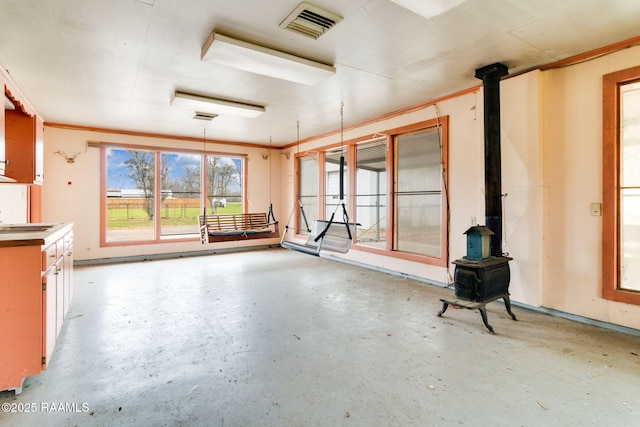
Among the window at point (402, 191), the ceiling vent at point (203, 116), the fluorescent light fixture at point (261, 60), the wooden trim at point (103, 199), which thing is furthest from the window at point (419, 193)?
the wooden trim at point (103, 199)

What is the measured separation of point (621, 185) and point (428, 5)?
257 centimetres

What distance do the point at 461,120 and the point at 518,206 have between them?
1436 millimetres

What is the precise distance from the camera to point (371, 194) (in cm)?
633

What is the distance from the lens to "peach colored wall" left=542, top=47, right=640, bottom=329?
3115mm

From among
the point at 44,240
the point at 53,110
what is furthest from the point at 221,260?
the point at 44,240

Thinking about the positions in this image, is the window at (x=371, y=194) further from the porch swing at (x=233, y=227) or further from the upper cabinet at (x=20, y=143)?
the upper cabinet at (x=20, y=143)

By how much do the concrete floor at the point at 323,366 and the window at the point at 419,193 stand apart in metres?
1.12

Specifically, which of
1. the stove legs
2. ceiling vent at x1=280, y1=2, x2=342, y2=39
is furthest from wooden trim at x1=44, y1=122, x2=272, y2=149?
the stove legs

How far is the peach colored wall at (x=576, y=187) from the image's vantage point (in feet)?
10.2

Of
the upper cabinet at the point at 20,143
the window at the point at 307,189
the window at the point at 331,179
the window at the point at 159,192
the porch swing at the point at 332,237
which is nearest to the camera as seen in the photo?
the upper cabinet at the point at 20,143

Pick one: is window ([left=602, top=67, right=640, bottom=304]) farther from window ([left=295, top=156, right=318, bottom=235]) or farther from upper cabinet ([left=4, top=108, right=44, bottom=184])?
upper cabinet ([left=4, top=108, right=44, bottom=184])

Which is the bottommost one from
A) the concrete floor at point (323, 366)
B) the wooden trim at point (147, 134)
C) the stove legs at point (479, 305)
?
the concrete floor at point (323, 366)

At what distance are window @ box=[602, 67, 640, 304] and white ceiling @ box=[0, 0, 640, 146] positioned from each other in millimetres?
569

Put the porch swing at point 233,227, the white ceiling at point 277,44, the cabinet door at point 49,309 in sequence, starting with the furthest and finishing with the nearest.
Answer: the porch swing at point 233,227
the white ceiling at point 277,44
the cabinet door at point 49,309
